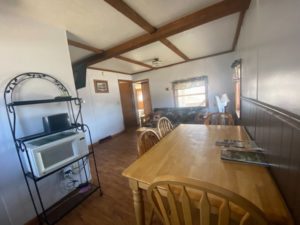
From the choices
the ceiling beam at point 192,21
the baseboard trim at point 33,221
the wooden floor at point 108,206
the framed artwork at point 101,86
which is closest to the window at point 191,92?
the framed artwork at point 101,86

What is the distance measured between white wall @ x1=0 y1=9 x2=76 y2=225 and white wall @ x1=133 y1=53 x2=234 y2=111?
4.03 metres

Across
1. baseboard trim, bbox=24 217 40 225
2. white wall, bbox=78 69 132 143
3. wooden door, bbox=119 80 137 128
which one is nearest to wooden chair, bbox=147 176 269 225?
baseboard trim, bbox=24 217 40 225

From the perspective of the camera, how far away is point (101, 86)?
4523mm

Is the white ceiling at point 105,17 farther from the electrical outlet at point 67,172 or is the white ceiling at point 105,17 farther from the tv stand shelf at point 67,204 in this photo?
the tv stand shelf at point 67,204

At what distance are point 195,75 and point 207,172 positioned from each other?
4426 mm

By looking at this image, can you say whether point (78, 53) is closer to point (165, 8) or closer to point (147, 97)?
point (165, 8)

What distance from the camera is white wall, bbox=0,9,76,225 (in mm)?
1369

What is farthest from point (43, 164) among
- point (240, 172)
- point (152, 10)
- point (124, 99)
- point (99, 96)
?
point (124, 99)

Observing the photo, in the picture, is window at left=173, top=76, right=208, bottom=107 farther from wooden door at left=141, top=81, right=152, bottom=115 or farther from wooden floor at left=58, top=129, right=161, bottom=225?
wooden floor at left=58, top=129, right=161, bottom=225

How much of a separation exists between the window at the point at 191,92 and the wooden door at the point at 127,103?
190cm

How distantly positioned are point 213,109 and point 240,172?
13.9ft

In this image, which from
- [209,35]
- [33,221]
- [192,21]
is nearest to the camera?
[33,221]

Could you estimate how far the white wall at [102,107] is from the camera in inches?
159

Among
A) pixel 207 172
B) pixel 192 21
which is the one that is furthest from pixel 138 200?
pixel 192 21
